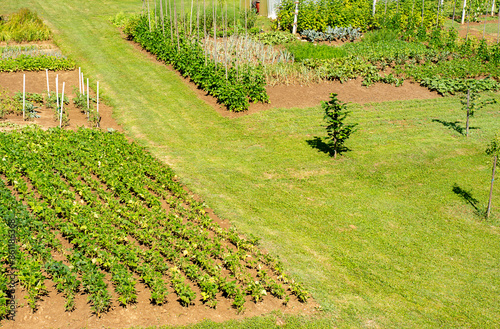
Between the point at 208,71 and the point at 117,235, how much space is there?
10.0 m

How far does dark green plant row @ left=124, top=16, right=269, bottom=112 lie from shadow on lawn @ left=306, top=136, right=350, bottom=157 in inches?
115

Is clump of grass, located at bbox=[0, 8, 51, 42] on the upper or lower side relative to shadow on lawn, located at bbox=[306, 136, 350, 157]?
upper

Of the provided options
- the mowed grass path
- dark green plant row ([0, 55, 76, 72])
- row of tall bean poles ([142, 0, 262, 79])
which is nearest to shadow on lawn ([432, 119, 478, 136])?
the mowed grass path

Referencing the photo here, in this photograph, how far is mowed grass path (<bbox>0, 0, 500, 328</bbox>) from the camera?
949 centimetres

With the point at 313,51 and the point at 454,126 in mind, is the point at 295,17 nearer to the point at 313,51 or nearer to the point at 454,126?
the point at 313,51

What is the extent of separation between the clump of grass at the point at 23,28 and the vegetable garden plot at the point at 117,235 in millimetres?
11602

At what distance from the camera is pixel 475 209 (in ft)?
41.5

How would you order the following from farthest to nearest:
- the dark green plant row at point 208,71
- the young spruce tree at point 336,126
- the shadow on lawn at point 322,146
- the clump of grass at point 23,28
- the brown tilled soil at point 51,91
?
the clump of grass at point 23,28 < the dark green plant row at point 208,71 < the brown tilled soil at point 51,91 < the shadow on lawn at point 322,146 < the young spruce tree at point 336,126

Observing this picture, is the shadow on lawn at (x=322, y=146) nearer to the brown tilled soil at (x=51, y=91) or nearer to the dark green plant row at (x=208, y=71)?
the dark green plant row at (x=208, y=71)

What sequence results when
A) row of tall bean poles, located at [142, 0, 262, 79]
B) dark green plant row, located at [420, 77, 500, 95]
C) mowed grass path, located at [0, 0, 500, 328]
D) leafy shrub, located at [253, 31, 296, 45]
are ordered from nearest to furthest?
mowed grass path, located at [0, 0, 500, 328] → row of tall bean poles, located at [142, 0, 262, 79] → dark green plant row, located at [420, 77, 500, 95] → leafy shrub, located at [253, 31, 296, 45]

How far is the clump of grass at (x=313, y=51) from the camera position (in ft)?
69.8

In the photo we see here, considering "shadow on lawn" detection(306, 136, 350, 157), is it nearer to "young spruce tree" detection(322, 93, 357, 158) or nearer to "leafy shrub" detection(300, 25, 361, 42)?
"young spruce tree" detection(322, 93, 357, 158)

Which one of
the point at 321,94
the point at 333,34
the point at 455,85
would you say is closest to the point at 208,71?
the point at 321,94

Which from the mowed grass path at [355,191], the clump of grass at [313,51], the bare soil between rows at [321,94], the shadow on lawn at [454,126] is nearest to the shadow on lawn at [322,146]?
the mowed grass path at [355,191]
